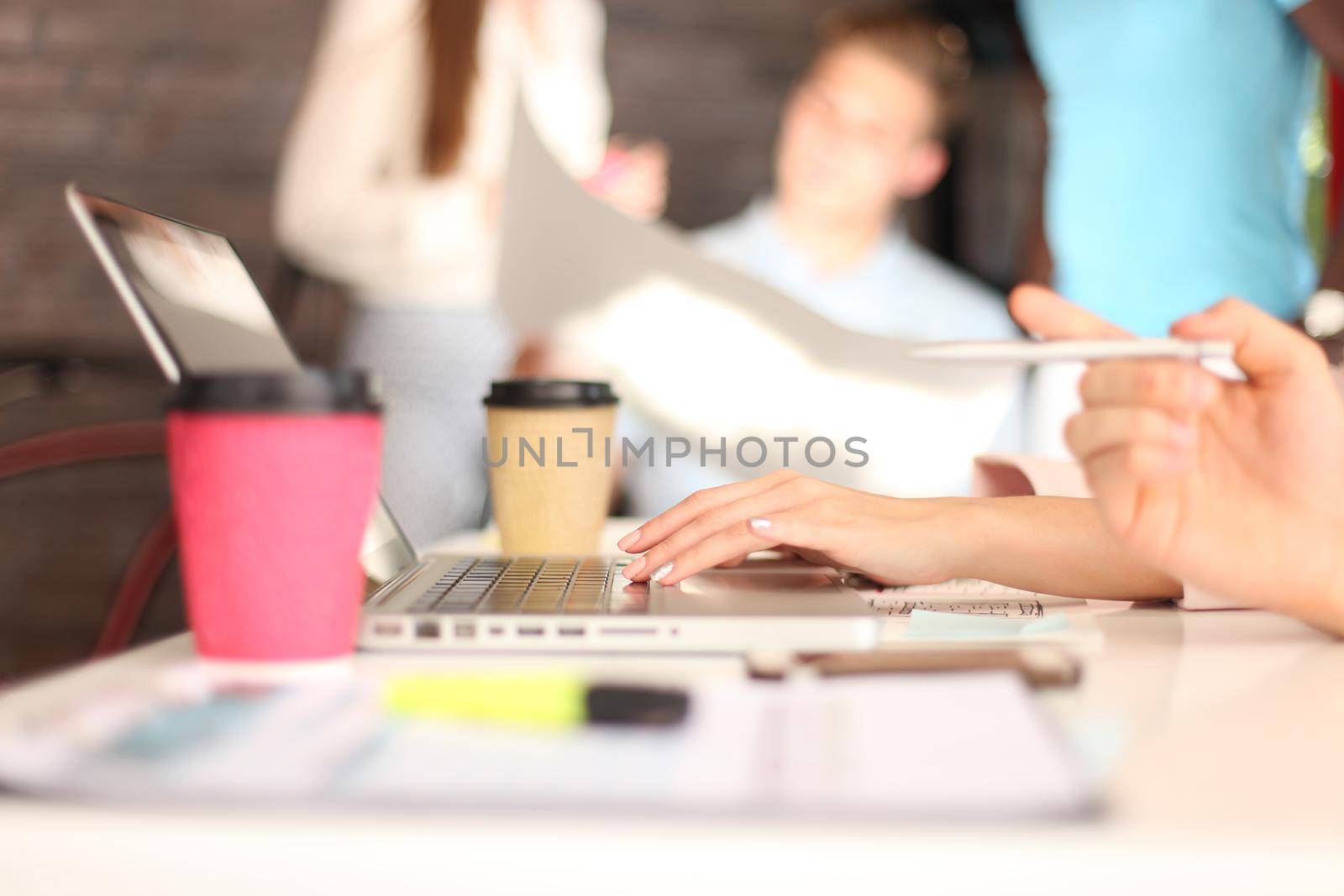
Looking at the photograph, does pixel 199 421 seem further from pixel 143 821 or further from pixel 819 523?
pixel 819 523

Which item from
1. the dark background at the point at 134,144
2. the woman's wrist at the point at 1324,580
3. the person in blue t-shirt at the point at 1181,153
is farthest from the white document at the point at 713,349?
the dark background at the point at 134,144

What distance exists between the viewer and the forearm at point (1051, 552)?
27.1 inches

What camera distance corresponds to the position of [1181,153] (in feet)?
6.01

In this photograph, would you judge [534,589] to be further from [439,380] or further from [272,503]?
[439,380]

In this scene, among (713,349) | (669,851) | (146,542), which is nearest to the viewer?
(669,851)

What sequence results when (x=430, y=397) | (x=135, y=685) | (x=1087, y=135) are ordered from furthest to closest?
(x=1087, y=135)
(x=430, y=397)
(x=135, y=685)

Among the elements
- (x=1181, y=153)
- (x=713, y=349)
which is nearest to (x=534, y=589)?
(x=713, y=349)

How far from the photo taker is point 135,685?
42 centimetres

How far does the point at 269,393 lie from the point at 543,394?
1.48ft

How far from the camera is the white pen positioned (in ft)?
1.48

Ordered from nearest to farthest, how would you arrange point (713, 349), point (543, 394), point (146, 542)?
1. point (543, 394)
2. point (713, 349)
3. point (146, 542)

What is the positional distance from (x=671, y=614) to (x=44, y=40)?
2.79 metres

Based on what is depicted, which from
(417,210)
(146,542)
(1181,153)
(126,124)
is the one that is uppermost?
(126,124)

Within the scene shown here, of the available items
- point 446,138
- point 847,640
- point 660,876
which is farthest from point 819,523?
point 446,138
